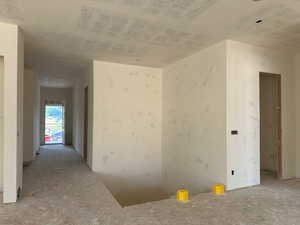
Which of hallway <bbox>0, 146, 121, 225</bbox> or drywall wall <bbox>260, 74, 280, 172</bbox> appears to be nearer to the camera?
hallway <bbox>0, 146, 121, 225</bbox>

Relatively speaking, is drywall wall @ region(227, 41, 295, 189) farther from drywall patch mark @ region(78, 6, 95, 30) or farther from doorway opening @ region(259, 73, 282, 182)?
drywall patch mark @ region(78, 6, 95, 30)

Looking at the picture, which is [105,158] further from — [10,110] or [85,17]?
[85,17]

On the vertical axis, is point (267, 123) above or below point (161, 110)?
below

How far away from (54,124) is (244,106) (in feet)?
29.8

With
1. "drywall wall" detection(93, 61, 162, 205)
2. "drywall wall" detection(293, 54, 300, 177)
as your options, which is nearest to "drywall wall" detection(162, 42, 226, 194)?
"drywall wall" detection(93, 61, 162, 205)

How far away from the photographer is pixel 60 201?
3.06m

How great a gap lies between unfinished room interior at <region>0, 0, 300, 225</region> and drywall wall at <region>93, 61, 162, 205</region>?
27 millimetres

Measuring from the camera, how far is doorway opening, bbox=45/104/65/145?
998 centimetres

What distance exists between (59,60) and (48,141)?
637 centimetres

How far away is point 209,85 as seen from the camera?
3.96 meters

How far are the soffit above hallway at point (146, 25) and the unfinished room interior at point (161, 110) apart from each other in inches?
0.9

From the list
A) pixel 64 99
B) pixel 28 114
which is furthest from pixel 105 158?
pixel 64 99

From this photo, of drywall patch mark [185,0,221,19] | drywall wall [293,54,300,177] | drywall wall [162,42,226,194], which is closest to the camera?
drywall patch mark [185,0,221,19]

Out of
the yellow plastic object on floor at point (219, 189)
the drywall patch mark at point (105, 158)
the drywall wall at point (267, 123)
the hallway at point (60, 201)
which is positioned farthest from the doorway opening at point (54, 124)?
the drywall wall at point (267, 123)
